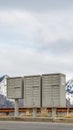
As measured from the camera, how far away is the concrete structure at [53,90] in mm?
39772

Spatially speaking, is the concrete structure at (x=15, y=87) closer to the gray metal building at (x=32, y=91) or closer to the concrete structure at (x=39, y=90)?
the concrete structure at (x=39, y=90)

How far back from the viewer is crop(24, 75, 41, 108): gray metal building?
4112 centimetres

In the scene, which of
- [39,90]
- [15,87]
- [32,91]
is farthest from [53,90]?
[15,87]

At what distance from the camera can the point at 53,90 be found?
40.2 metres

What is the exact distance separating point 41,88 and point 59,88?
6.41 feet

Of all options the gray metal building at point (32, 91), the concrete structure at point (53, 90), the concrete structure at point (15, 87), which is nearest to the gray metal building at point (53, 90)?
the concrete structure at point (53, 90)

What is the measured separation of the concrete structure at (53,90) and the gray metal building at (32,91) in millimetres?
433

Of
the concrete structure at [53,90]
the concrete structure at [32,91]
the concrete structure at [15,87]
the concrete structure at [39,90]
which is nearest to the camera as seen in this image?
the concrete structure at [53,90]

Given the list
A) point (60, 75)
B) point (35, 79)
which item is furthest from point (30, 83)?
point (60, 75)

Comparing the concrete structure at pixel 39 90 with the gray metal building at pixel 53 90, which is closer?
the gray metal building at pixel 53 90

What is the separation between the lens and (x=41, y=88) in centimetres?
4116

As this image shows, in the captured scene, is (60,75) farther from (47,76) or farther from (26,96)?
(26,96)

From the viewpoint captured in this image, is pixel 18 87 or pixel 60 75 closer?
pixel 60 75

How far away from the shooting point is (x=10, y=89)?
4259cm
